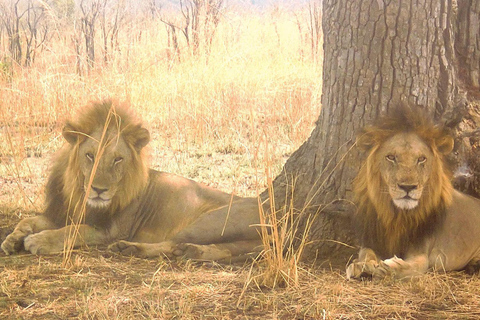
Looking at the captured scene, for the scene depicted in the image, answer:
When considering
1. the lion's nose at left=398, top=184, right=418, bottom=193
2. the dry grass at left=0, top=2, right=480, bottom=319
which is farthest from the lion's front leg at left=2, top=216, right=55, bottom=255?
the lion's nose at left=398, top=184, right=418, bottom=193

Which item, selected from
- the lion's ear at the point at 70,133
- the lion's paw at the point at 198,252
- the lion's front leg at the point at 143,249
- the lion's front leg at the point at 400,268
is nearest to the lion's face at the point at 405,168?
the lion's front leg at the point at 400,268

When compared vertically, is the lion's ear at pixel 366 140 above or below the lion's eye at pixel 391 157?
above

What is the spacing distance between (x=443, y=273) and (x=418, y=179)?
1.89ft

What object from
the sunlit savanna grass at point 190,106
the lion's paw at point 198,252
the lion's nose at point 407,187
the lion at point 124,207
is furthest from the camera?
the sunlit savanna grass at point 190,106

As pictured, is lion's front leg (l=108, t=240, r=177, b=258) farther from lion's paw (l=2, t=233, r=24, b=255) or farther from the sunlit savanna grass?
the sunlit savanna grass

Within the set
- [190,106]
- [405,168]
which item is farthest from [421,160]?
[190,106]

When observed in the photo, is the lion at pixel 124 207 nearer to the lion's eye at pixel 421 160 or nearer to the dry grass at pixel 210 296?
the dry grass at pixel 210 296

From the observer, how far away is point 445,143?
351cm

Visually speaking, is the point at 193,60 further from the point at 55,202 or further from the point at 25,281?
the point at 25,281

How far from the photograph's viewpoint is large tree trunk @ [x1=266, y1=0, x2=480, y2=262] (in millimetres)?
3857

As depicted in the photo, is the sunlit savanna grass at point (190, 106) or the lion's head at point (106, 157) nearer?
the lion's head at point (106, 157)

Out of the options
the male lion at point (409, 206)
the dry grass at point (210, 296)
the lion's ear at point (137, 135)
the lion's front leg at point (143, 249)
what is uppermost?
the lion's ear at point (137, 135)

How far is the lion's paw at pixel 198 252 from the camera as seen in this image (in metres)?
4.02

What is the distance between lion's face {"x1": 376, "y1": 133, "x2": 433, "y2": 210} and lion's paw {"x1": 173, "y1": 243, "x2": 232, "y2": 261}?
1099 mm
